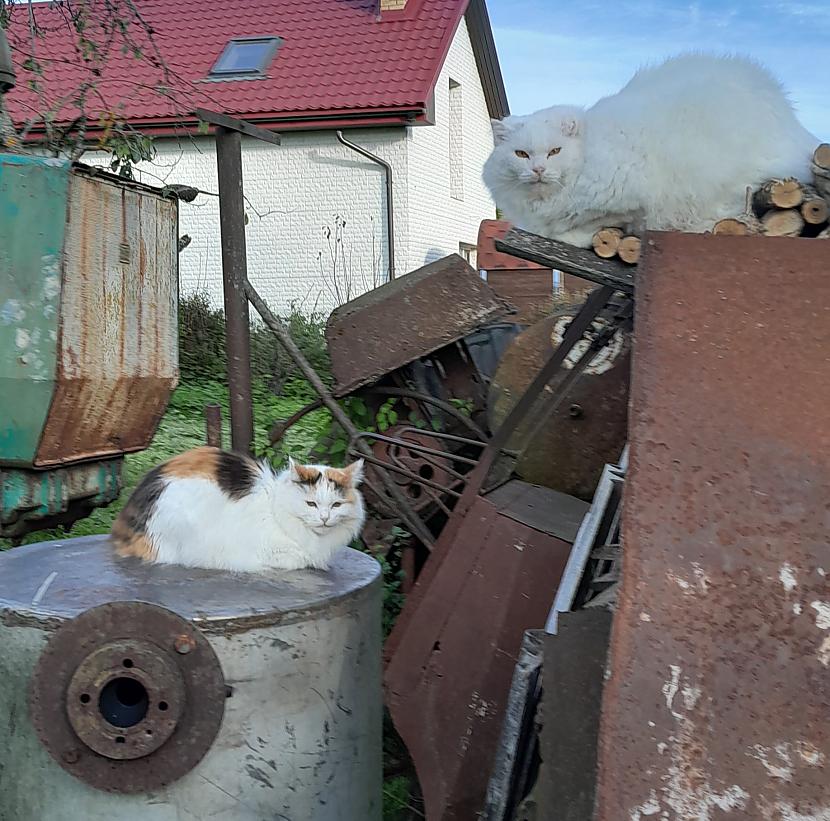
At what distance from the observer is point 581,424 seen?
3.34 m

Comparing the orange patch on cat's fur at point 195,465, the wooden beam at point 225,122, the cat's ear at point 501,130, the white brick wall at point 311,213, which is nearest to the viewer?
the orange patch on cat's fur at point 195,465

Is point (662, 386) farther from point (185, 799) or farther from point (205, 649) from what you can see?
point (185, 799)

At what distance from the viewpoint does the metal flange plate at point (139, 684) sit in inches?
79.6

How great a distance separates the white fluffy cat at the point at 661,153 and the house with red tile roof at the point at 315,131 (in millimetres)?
8439

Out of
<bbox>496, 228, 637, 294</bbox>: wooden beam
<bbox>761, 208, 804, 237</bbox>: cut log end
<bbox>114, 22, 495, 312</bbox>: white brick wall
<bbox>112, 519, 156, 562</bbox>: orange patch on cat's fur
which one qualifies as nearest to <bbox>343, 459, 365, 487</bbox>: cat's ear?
<bbox>112, 519, 156, 562</bbox>: orange patch on cat's fur

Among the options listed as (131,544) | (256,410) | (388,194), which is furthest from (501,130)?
(388,194)

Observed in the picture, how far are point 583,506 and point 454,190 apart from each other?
11.1m

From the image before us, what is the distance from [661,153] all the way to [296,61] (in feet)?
33.4

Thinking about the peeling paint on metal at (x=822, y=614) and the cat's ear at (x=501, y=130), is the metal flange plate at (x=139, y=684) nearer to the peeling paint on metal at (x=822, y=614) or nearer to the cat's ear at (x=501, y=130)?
the peeling paint on metal at (x=822, y=614)

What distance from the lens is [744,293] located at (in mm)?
1589

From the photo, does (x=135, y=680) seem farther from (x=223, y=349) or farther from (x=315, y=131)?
(x=315, y=131)

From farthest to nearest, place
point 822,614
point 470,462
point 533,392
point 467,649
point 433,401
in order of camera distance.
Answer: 1. point 433,401
2. point 470,462
3. point 533,392
4. point 467,649
5. point 822,614

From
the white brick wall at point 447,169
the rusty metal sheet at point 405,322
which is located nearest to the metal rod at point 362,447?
the rusty metal sheet at point 405,322

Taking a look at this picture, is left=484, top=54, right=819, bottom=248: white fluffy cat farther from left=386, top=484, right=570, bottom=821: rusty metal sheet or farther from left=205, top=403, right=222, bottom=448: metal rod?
left=205, top=403, right=222, bottom=448: metal rod
